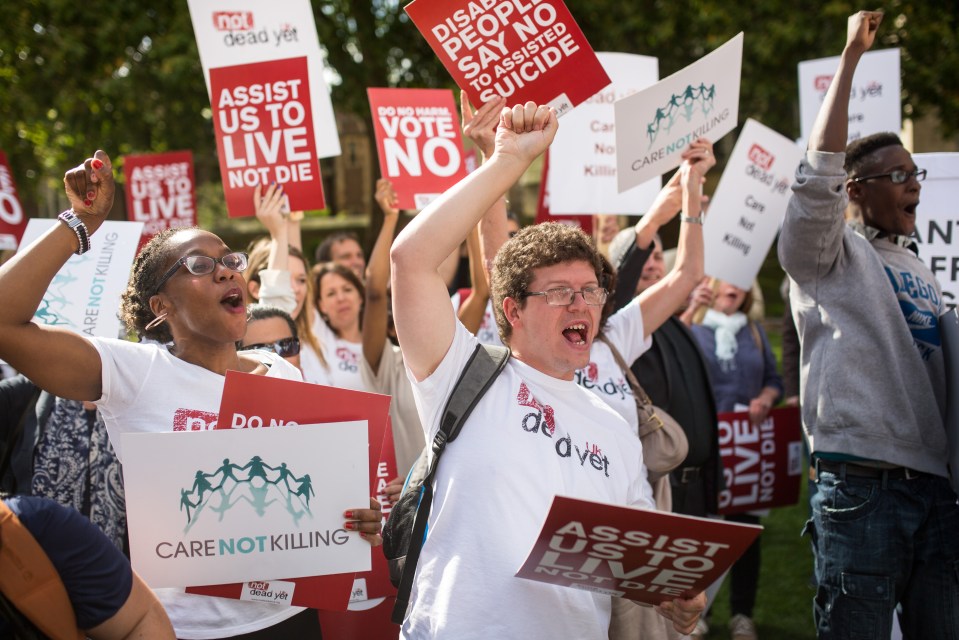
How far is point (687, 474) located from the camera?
14.4ft

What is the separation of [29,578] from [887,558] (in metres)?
2.52

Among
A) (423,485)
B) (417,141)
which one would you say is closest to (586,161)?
(417,141)

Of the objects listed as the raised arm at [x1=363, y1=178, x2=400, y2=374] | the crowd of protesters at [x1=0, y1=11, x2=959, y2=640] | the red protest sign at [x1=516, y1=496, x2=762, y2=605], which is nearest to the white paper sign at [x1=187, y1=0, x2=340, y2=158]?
the crowd of protesters at [x1=0, y1=11, x2=959, y2=640]

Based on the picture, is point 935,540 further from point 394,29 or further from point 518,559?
point 394,29

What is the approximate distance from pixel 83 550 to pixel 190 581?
65 cm

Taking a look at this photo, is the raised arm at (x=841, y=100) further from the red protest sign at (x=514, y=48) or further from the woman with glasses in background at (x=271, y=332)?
the woman with glasses in background at (x=271, y=332)

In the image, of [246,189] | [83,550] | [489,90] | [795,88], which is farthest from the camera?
[795,88]

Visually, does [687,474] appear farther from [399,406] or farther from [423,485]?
[423,485]

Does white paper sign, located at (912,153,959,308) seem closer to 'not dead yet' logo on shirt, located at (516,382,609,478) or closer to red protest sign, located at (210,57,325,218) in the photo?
'not dead yet' logo on shirt, located at (516,382,609,478)

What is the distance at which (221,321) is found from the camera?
2713 mm

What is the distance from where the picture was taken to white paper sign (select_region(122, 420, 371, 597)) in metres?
2.41

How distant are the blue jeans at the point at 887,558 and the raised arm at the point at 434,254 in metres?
1.64

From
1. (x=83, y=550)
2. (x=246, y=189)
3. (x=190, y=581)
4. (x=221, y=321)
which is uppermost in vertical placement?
(x=246, y=189)

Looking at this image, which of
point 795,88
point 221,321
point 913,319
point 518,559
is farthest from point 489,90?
point 795,88
